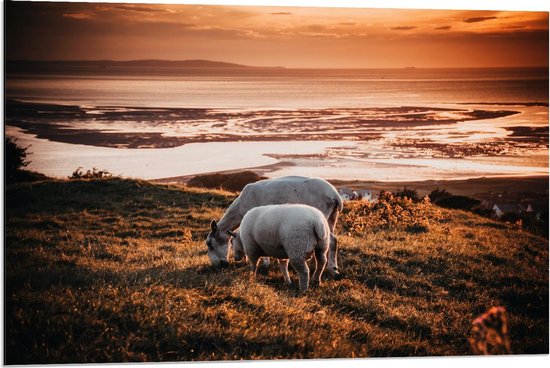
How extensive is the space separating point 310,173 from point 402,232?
7.90 ft

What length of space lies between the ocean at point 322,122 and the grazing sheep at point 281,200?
34.7 inches

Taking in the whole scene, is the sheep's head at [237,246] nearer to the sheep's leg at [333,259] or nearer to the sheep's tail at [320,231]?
the sheep's leg at [333,259]

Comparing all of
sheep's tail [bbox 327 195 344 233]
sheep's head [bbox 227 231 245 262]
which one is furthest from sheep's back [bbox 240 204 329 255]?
sheep's tail [bbox 327 195 344 233]

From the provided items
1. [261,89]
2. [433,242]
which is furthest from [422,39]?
[433,242]

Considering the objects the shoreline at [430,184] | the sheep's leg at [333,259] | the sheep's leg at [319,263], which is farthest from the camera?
the shoreline at [430,184]

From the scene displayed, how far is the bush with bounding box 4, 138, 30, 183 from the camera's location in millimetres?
8469

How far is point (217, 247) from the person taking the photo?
9.36 m

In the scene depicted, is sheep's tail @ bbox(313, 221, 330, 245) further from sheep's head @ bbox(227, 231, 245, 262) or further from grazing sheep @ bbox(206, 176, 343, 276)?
sheep's head @ bbox(227, 231, 245, 262)

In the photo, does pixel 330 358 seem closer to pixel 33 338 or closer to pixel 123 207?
pixel 33 338

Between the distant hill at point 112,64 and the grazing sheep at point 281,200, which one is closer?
the distant hill at point 112,64

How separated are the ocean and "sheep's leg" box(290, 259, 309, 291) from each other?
2639 millimetres

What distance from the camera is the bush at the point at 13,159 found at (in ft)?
27.8

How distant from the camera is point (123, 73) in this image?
9.66 m

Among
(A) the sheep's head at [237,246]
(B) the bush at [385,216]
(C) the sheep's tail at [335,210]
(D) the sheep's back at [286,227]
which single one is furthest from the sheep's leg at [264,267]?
(B) the bush at [385,216]
